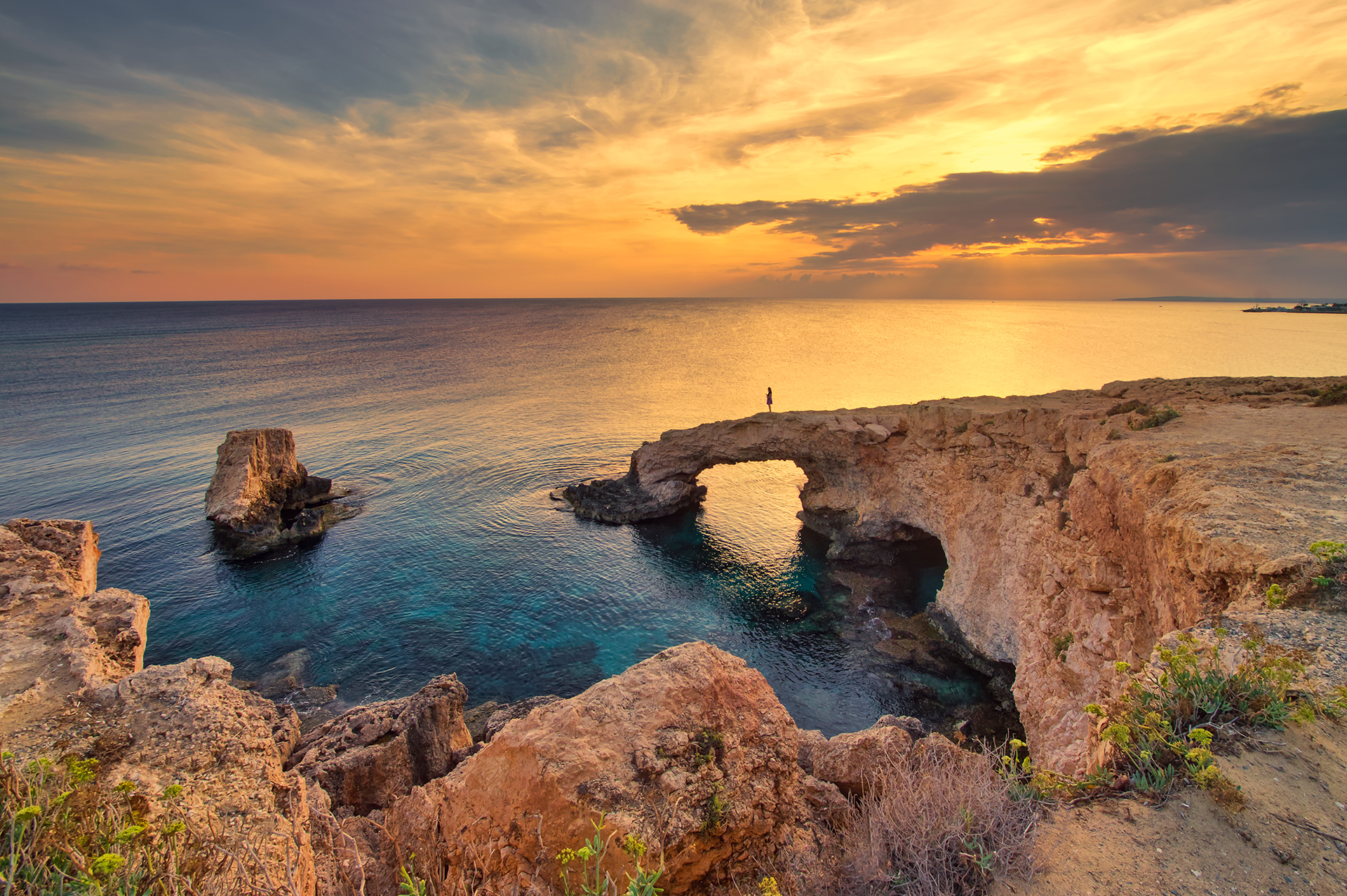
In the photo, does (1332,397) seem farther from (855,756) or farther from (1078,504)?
(855,756)

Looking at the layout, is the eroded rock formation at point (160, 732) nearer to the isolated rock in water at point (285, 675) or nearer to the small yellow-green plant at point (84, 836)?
the small yellow-green plant at point (84, 836)

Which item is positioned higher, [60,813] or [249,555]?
[60,813]

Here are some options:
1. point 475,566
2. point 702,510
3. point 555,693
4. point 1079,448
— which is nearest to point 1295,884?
point 1079,448

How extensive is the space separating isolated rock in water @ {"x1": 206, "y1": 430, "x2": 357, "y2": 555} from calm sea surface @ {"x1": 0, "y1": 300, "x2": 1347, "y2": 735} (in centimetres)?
133

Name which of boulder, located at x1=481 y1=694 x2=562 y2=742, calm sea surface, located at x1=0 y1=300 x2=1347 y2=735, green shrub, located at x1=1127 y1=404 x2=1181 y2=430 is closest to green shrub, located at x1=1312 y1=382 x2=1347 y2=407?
green shrub, located at x1=1127 y1=404 x2=1181 y2=430

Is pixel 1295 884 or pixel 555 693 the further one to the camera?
pixel 555 693

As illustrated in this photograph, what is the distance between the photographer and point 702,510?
108 feet

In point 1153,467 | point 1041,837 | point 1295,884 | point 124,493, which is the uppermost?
point 1153,467

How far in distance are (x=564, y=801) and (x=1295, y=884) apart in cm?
540

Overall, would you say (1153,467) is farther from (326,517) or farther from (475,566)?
(326,517)

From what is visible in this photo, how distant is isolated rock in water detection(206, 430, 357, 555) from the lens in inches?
1085

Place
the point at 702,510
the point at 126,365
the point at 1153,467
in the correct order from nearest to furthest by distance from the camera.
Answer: the point at 1153,467, the point at 702,510, the point at 126,365

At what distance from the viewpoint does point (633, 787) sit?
5566 millimetres

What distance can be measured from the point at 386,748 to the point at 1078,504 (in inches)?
630
